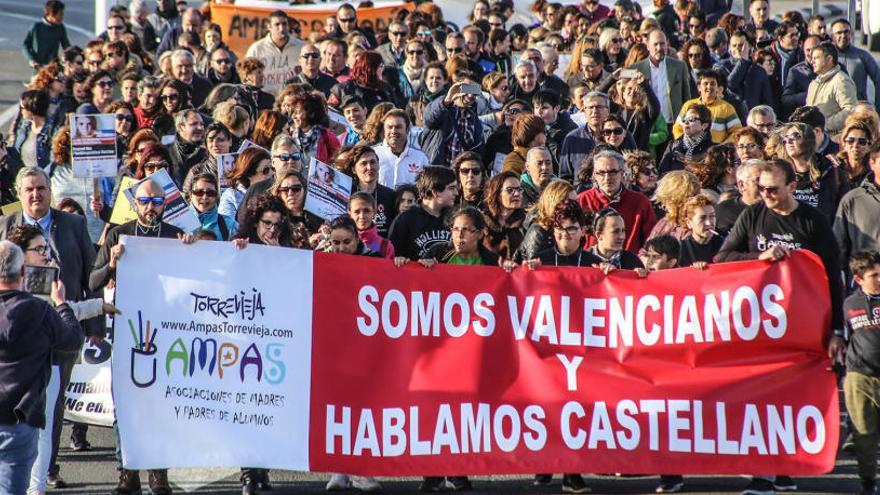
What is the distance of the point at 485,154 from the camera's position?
14.2m

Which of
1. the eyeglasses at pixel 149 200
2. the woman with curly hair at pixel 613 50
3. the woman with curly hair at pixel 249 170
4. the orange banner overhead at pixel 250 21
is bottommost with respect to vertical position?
the eyeglasses at pixel 149 200

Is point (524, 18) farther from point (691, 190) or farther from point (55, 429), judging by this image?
point (55, 429)

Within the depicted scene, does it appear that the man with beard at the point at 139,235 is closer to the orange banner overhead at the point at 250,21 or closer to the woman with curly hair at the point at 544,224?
the woman with curly hair at the point at 544,224

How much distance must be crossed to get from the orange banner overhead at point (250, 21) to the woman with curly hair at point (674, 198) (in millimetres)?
10916

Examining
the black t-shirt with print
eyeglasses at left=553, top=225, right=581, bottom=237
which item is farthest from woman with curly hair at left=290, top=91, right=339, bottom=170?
the black t-shirt with print

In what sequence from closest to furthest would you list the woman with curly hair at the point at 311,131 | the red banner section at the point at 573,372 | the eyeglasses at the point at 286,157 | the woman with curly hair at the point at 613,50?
1. the red banner section at the point at 573,372
2. the eyeglasses at the point at 286,157
3. the woman with curly hair at the point at 311,131
4. the woman with curly hair at the point at 613,50

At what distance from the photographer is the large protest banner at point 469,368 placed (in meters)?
9.45

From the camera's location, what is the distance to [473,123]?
556 inches

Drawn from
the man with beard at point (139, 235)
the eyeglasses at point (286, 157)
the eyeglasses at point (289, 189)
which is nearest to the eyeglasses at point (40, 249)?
the man with beard at point (139, 235)

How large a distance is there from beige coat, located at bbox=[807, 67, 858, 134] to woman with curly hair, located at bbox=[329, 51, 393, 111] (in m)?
4.59

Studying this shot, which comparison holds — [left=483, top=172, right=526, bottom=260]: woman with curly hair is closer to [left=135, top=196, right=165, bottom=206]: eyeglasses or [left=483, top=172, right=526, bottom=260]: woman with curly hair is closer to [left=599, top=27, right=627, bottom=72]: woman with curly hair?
[left=135, top=196, right=165, bottom=206]: eyeglasses

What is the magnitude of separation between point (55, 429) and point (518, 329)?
9.41 ft

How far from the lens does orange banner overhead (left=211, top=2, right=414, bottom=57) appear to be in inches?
851

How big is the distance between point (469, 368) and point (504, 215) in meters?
1.86
